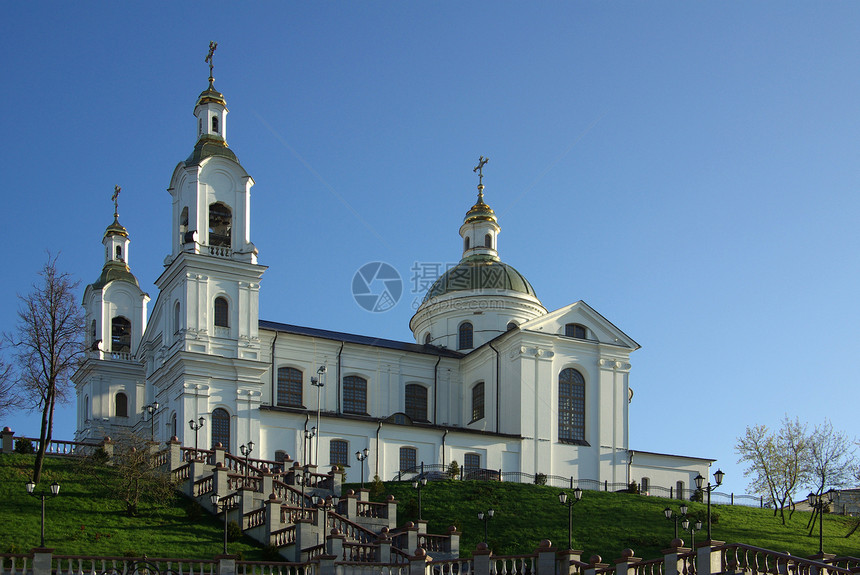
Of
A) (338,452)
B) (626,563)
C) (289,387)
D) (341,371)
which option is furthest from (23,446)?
(626,563)

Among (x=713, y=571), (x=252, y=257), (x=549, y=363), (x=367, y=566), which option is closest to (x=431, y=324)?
(x=549, y=363)

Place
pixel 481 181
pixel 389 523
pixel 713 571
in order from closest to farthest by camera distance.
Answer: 1. pixel 713 571
2. pixel 389 523
3. pixel 481 181

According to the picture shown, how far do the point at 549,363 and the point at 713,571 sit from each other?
3518 cm

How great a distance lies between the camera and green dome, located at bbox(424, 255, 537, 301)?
72.6 meters

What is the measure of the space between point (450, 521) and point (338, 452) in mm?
11881

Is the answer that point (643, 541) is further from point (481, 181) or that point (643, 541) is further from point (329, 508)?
point (481, 181)

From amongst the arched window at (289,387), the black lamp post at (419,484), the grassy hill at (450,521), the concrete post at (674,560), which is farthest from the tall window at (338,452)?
the concrete post at (674,560)

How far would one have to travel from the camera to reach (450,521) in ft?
156

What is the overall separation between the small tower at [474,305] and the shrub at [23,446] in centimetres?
2906

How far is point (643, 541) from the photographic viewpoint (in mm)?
46938

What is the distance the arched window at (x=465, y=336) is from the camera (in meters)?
71.4

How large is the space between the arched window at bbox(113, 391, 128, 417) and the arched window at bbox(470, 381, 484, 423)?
19179mm

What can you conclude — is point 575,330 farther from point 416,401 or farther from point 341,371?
point 341,371

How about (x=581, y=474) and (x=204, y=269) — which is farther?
(x=581, y=474)
